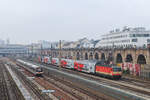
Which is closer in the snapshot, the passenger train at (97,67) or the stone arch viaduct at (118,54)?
the passenger train at (97,67)

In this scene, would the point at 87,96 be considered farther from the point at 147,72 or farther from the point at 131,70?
the point at 131,70

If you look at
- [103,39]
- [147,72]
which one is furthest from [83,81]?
[103,39]

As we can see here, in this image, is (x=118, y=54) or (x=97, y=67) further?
(x=118, y=54)

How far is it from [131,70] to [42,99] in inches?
1207

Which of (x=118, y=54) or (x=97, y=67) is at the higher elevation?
(x=118, y=54)

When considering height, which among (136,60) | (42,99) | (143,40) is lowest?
(42,99)

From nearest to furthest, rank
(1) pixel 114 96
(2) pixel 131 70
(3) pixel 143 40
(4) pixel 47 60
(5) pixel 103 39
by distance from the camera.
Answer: (1) pixel 114 96 < (2) pixel 131 70 < (3) pixel 143 40 < (4) pixel 47 60 < (5) pixel 103 39

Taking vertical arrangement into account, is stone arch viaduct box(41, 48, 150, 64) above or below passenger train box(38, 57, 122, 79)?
above

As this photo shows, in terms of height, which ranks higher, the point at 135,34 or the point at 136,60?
the point at 135,34

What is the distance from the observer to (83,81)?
121 ft

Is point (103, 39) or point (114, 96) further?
point (103, 39)

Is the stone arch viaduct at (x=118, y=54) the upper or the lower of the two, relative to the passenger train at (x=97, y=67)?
upper

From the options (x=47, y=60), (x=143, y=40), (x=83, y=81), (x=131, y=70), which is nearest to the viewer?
(x=83, y=81)

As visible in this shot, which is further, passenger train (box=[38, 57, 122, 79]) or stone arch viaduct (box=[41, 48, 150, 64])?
stone arch viaduct (box=[41, 48, 150, 64])
